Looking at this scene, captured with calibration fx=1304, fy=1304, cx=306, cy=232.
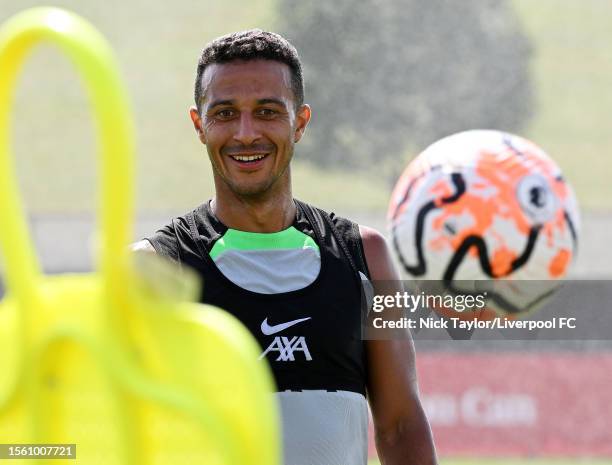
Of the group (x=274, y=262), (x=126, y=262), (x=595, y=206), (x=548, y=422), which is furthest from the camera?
(x=595, y=206)

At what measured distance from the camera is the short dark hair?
9.98 feet

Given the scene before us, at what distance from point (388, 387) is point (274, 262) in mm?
425

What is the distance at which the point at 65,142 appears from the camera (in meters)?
46.5

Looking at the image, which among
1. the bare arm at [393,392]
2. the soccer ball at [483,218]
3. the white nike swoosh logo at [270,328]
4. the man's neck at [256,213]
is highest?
the soccer ball at [483,218]

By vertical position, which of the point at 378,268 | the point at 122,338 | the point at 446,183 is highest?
the point at 446,183

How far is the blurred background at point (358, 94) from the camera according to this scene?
43.2 meters

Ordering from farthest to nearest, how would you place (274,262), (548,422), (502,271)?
(548,422) → (502,271) → (274,262)

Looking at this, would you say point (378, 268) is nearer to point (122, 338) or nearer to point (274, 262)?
point (274, 262)

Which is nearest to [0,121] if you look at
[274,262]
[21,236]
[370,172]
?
[21,236]

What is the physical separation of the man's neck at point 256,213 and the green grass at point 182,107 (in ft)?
128

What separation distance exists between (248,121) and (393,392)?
78cm

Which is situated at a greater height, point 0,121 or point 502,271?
point 502,271

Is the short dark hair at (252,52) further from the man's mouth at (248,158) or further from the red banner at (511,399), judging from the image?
the red banner at (511,399)

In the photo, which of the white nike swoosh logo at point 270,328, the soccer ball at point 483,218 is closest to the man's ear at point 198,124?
the white nike swoosh logo at point 270,328
